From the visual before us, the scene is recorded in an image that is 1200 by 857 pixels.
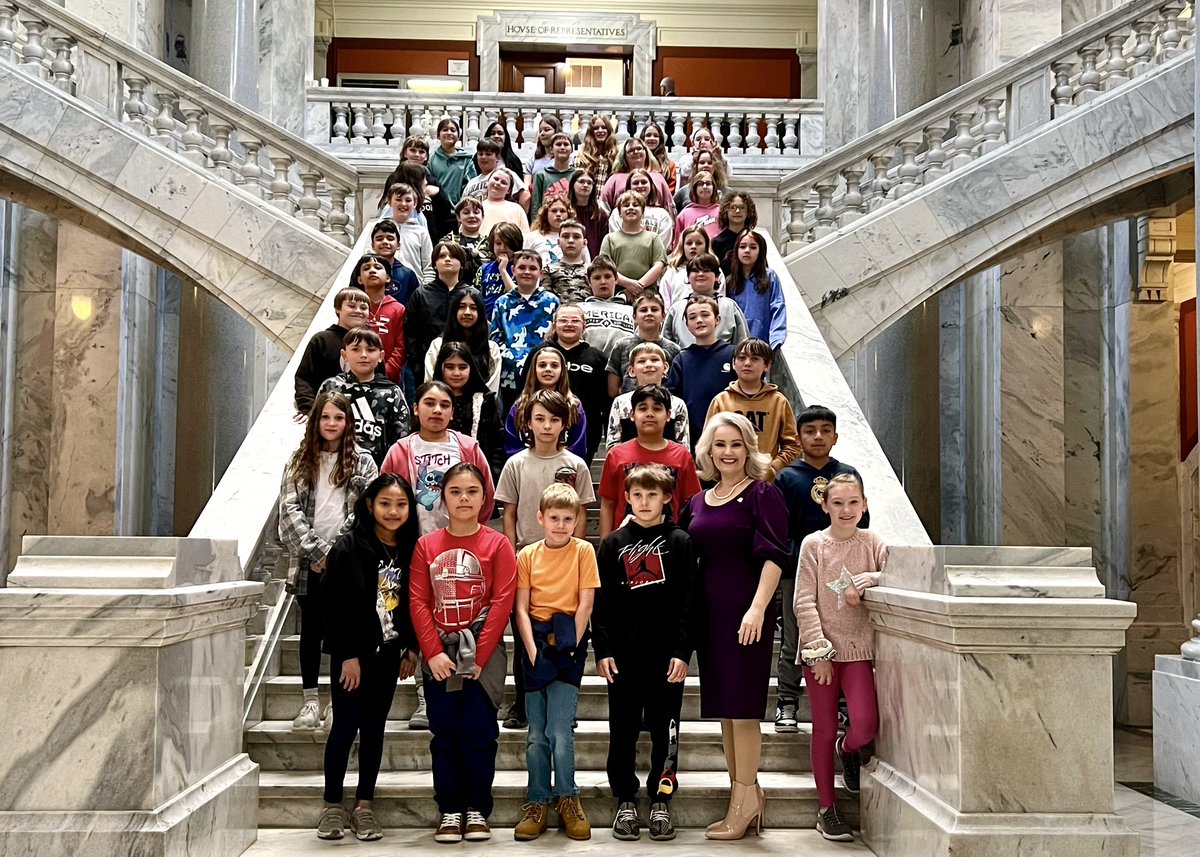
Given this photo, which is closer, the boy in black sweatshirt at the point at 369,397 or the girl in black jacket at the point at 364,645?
the girl in black jacket at the point at 364,645

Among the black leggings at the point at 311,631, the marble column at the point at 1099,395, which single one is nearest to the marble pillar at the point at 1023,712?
the black leggings at the point at 311,631

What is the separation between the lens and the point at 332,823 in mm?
4977

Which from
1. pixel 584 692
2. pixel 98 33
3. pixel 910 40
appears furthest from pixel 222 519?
pixel 910 40

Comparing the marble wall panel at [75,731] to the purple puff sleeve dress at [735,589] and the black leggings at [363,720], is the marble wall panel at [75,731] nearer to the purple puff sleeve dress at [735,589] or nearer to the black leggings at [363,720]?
the black leggings at [363,720]

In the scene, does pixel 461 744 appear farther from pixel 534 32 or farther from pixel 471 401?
pixel 534 32

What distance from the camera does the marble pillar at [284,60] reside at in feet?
48.5

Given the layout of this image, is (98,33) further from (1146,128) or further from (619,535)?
(1146,128)

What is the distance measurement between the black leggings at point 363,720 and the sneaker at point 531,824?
23.6 inches

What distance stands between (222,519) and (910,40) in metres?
10.7

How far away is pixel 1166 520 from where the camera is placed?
1188 cm

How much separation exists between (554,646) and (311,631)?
3.39 ft

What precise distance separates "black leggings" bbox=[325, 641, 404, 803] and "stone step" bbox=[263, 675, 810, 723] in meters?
0.71

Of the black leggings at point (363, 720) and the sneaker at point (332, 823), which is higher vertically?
the black leggings at point (363, 720)

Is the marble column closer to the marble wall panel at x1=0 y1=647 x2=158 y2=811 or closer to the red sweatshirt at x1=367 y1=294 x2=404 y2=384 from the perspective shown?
the red sweatshirt at x1=367 y1=294 x2=404 y2=384
